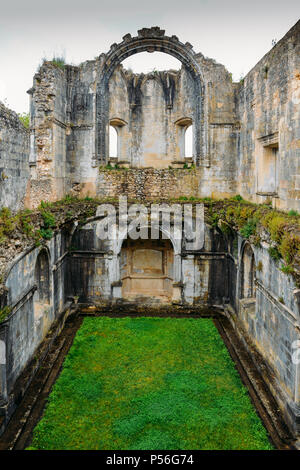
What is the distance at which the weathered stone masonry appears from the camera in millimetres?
9172

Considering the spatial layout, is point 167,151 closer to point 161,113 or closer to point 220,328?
point 161,113

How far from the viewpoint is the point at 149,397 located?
7.82m

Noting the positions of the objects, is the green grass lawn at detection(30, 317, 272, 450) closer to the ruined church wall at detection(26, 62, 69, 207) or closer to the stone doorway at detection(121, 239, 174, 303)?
the stone doorway at detection(121, 239, 174, 303)

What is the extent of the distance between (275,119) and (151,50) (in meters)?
6.70

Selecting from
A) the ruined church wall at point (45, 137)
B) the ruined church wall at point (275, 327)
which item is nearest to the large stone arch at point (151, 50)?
the ruined church wall at point (45, 137)

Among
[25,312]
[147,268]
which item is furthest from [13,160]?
[147,268]

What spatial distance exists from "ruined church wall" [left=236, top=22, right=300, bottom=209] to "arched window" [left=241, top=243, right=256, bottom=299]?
168cm

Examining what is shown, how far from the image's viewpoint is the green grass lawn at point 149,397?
6578 millimetres

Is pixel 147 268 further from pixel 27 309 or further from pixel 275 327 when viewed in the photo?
pixel 275 327

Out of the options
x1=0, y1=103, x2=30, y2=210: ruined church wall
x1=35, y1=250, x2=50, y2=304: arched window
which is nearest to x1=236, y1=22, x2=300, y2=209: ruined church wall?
x1=35, y1=250, x2=50, y2=304: arched window

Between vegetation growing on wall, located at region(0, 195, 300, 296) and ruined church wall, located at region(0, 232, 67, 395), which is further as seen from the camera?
ruined church wall, located at region(0, 232, 67, 395)

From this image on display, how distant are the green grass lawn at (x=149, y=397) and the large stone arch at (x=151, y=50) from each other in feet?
23.9

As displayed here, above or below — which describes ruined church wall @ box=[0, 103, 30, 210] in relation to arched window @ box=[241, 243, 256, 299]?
above

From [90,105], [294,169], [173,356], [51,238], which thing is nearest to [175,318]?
[173,356]
